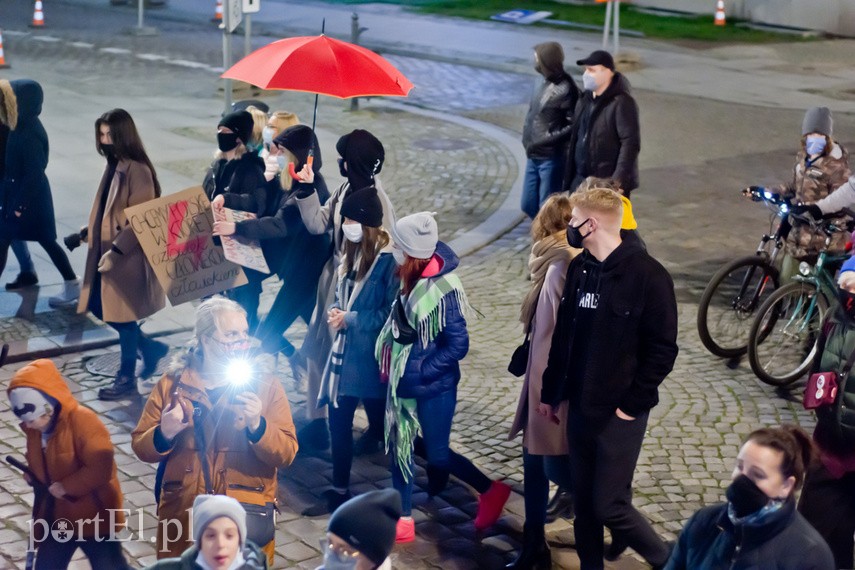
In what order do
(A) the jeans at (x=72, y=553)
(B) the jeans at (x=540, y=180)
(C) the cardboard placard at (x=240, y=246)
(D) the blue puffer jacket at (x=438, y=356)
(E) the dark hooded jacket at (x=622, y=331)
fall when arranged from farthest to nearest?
(B) the jeans at (x=540, y=180)
(C) the cardboard placard at (x=240, y=246)
(D) the blue puffer jacket at (x=438, y=356)
(E) the dark hooded jacket at (x=622, y=331)
(A) the jeans at (x=72, y=553)

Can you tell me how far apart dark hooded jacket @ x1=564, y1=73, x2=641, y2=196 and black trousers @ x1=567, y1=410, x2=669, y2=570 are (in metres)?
4.29

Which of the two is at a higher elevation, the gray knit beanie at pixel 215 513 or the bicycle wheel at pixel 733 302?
the gray knit beanie at pixel 215 513

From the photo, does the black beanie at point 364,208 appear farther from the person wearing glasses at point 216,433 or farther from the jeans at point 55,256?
the jeans at point 55,256

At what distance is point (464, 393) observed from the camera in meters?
8.42

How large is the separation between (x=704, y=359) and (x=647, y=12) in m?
24.7

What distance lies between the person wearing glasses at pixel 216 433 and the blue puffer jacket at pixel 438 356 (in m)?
1.15

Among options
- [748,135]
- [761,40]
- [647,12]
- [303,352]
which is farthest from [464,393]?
[647,12]

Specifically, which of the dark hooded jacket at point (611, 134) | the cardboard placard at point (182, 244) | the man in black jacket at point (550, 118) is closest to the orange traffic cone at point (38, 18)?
the man in black jacket at point (550, 118)

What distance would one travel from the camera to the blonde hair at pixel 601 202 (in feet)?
17.6

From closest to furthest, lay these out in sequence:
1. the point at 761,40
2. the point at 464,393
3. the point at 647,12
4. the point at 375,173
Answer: the point at 375,173 < the point at 464,393 < the point at 761,40 < the point at 647,12

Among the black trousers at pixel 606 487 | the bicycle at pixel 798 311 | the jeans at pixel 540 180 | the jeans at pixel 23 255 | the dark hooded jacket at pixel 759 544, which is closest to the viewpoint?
the dark hooded jacket at pixel 759 544

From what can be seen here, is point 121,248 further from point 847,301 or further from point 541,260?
point 847,301

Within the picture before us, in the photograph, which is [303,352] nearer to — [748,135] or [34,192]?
[34,192]

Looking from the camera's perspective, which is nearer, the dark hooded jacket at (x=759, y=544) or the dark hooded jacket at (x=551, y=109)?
the dark hooded jacket at (x=759, y=544)
